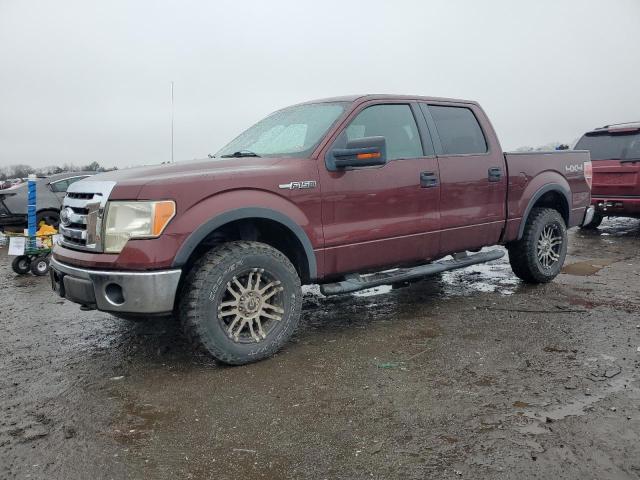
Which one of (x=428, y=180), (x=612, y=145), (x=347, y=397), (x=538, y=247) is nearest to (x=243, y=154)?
(x=428, y=180)

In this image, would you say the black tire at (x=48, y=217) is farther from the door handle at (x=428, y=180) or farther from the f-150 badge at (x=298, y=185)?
the door handle at (x=428, y=180)

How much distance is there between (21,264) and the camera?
26.2ft

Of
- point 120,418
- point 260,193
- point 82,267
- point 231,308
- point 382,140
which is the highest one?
point 382,140

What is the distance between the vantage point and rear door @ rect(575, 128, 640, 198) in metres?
9.33

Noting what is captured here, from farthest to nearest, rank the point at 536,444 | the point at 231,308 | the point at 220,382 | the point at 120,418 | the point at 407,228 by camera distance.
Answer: the point at 407,228
the point at 231,308
the point at 220,382
the point at 120,418
the point at 536,444

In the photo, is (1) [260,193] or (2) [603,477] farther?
(1) [260,193]

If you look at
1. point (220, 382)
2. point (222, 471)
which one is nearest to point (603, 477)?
point (222, 471)

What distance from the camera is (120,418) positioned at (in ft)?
9.73

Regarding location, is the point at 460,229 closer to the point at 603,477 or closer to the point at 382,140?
the point at 382,140

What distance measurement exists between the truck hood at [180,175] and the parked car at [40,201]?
8.17 m

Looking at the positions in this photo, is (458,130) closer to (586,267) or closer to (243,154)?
(243,154)

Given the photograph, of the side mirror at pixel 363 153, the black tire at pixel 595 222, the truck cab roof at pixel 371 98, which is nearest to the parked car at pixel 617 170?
the black tire at pixel 595 222

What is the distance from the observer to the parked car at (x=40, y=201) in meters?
10.8

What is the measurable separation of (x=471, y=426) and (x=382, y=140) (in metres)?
2.09
